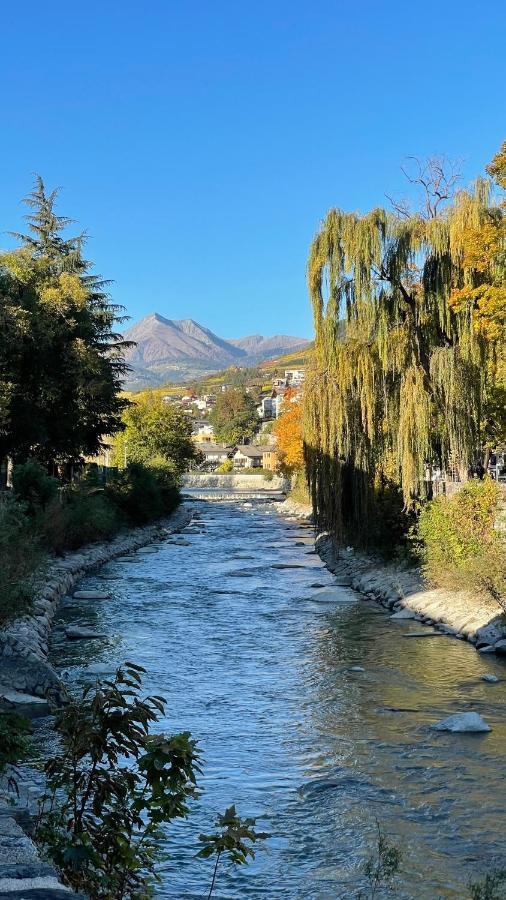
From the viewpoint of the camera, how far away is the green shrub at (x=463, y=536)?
18641mm

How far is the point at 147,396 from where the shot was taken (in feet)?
299

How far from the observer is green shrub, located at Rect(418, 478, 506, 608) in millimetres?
18641

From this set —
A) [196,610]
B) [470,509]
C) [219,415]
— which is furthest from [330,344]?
[219,415]

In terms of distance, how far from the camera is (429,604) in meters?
19.3

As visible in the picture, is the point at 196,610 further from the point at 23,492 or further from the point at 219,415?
the point at 219,415

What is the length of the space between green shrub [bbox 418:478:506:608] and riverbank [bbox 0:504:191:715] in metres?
8.89

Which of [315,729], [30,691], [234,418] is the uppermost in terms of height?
[234,418]

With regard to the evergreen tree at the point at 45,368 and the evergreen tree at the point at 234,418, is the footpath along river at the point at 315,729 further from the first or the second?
the evergreen tree at the point at 234,418

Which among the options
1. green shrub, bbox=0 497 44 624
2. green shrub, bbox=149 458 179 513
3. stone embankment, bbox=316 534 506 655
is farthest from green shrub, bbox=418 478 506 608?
green shrub, bbox=149 458 179 513

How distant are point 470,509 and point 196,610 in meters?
7.01

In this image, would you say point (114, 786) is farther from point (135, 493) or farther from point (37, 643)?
point (135, 493)

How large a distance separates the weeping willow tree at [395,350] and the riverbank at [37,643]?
845 cm

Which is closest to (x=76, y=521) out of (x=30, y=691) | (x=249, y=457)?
(x=30, y=691)

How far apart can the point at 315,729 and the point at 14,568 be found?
21.6ft
